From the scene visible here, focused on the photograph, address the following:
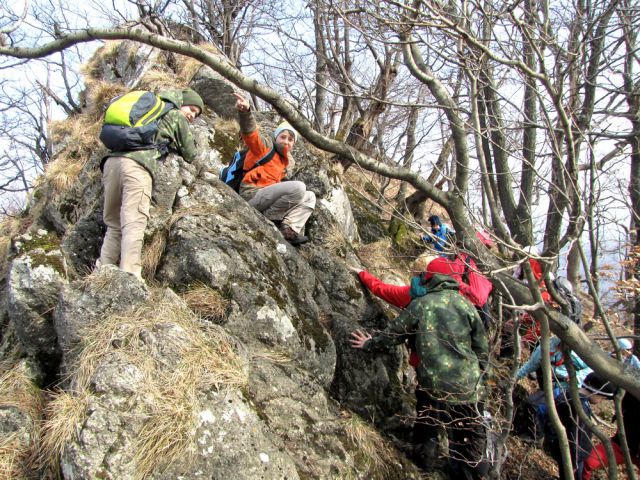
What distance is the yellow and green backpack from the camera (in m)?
4.28

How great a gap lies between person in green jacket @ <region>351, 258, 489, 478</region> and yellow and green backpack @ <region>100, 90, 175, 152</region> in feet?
10.3

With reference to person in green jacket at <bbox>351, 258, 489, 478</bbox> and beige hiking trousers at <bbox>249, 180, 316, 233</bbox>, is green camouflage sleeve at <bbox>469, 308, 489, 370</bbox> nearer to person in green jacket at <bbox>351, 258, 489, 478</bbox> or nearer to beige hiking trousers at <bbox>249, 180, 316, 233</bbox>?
person in green jacket at <bbox>351, 258, 489, 478</bbox>

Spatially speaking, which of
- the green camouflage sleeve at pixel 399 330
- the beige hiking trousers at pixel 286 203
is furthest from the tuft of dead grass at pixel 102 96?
the green camouflage sleeve at pixel 399 330

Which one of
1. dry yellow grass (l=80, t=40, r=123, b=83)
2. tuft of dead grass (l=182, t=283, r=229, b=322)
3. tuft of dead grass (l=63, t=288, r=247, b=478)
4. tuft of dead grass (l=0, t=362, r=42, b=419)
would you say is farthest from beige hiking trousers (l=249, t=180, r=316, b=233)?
dry yellow grass (l=80, t=40, r=123, b=83)

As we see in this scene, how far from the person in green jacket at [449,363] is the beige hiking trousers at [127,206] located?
2640 millimetres

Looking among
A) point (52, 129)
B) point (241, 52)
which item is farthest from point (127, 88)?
point (241, 52)

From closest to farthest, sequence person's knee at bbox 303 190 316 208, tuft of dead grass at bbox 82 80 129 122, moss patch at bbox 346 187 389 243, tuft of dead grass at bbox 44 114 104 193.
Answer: person's knee at bbox 303 190 316 208
tuft of dead grass at bbox 44 114 104 193
tuft of dead grass at bbox 82 80 129 122
moss patch at bbox 346 187 389 243

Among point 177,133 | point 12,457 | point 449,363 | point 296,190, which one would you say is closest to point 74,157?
point 177,133

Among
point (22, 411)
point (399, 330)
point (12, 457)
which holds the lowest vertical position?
point (12, 457)

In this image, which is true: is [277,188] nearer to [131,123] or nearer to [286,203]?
[286,203]

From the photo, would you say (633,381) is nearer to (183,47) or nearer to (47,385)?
(183,47)

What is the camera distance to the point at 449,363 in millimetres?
4203

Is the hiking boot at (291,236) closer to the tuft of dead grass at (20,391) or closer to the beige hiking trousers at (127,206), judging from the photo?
the beige hiking trousers at (127,206)

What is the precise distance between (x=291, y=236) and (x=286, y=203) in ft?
1.44
